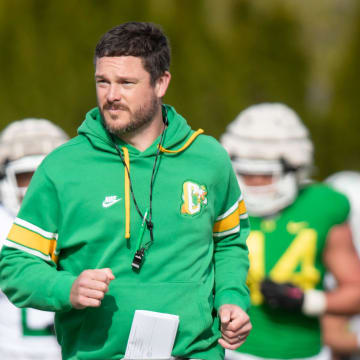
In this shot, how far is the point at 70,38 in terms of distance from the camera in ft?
54.7

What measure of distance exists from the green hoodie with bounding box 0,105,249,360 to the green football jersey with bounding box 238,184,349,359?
7.25 ft

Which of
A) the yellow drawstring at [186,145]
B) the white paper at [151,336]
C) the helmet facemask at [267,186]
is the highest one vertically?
the yellow drawstring at [186,145]

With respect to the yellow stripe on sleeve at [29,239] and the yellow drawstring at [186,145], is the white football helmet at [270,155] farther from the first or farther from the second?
the yellow stripe on sleeve at [29,239]

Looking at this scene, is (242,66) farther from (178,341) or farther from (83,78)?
(178,341)

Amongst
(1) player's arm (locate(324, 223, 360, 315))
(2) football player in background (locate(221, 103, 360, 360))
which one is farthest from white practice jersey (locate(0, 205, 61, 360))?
(1) player's arm (locate(324, 223, 360, 315))

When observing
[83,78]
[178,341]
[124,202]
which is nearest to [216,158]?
[124,202]

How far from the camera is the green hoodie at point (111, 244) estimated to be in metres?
3.12

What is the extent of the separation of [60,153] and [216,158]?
0.60 m

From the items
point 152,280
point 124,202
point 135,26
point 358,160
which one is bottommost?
point 358,160

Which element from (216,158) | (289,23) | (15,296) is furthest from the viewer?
(289,23)

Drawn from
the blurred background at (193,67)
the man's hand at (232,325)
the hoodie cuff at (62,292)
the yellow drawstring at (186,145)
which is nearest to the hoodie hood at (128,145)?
the yellow drawstring at (186,145)

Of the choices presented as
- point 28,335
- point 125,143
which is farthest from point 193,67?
point 125,143

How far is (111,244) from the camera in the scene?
3.12 m

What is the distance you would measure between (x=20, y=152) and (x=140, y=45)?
8.30 ft
